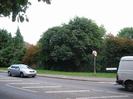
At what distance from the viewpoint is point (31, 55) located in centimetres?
6406

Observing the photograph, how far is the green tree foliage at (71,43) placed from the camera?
56.3 metres

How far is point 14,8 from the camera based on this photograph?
20281 millimetres

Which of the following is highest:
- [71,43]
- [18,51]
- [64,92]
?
[18,51]

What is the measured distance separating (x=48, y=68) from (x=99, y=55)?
10.6m

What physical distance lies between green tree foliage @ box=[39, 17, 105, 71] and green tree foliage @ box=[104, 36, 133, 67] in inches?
218

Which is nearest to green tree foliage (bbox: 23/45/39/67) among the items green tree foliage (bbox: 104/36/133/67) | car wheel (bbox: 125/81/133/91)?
green tree foliage (bbox: 104/36/133/67)

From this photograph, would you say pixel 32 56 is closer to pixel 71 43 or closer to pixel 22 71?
pixel 71 43

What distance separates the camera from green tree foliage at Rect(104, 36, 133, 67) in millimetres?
49250

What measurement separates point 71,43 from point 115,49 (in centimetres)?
883

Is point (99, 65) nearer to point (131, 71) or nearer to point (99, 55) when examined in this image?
point (99, 55)

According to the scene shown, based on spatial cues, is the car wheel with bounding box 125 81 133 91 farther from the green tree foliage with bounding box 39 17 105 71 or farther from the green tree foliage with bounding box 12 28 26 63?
the green tree foliage with bounding box 12 28 26 63

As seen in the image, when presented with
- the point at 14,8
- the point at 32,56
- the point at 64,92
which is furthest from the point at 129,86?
the point at 32,56

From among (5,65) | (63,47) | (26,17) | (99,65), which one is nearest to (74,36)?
(63,47)

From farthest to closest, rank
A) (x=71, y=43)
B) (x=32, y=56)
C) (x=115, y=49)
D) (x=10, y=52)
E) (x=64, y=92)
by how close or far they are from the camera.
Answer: (x=10, y=52) < (x=32, y=56) < (x=71, y=43) < (x=115, y=49) < (x=64, y=92)
